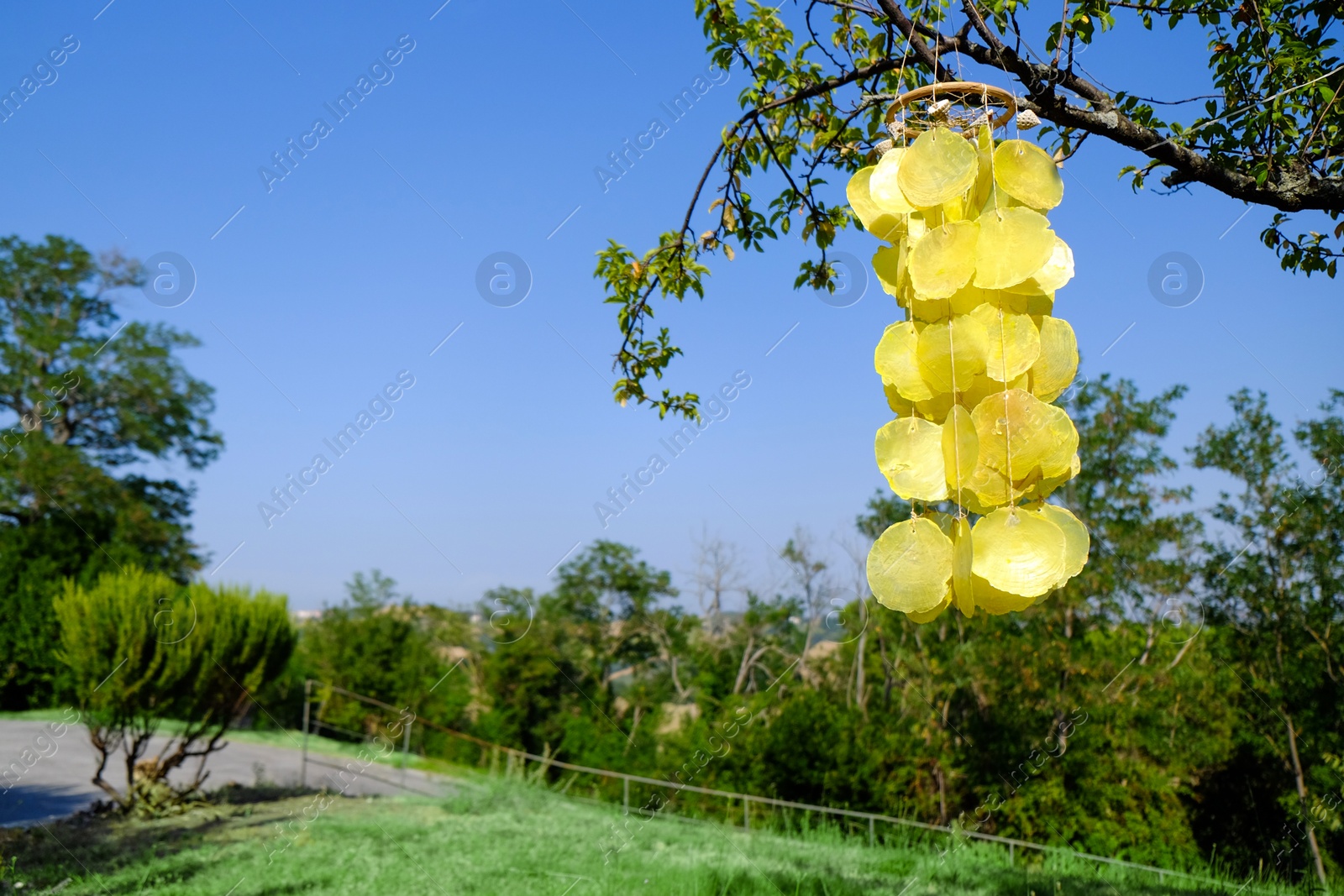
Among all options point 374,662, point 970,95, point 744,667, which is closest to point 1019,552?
point 970,95

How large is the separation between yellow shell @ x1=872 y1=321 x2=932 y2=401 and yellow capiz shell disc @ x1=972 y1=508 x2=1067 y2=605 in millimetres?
134

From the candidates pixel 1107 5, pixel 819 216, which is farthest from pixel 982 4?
pixel 819 216

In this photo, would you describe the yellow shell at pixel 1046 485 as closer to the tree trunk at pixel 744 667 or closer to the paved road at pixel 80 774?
the paved road at pixel 80 774

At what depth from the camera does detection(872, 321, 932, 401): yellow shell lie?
79 cm

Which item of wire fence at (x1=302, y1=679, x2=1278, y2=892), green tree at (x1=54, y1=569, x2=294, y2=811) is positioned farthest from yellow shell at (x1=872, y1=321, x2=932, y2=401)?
green tree at (x1=54, y1=569, x2=294, y2=811)

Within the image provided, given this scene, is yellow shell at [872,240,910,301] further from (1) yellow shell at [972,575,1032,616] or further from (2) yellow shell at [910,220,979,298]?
(1) yellow shell at [972,575,1032,616]

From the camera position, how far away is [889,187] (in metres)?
0.87

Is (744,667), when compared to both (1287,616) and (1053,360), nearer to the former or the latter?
(1287,616)

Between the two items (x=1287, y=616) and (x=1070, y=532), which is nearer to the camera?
(x=1070, y=532)

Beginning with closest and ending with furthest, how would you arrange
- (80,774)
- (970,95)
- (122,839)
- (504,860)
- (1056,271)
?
(1056,271) → (970,95) → (504,860) → (122,839) → (80,774)

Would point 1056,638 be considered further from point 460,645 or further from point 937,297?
point 460,645

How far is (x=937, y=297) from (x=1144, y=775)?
8.33 metres

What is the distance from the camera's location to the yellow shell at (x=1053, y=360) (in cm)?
80

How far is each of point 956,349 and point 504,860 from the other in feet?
16.4
